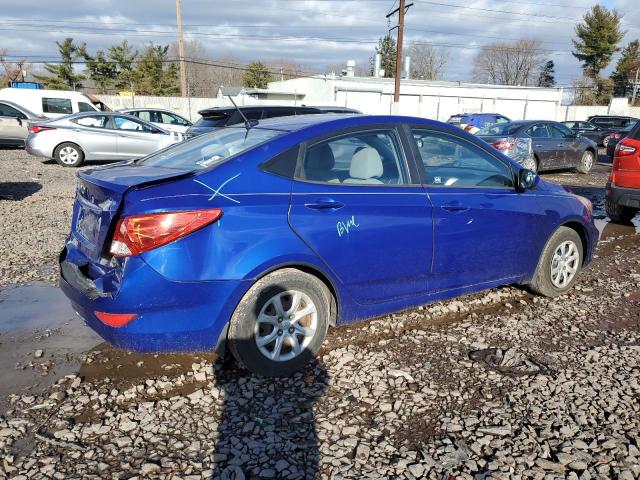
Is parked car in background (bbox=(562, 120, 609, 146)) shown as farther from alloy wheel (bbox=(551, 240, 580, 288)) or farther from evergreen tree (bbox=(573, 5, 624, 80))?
evergreen tree (bbox=(573, 5, 624, 80))

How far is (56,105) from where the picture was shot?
19484 millimetres

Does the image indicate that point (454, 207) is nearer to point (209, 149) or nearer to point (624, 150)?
point (209, 149)

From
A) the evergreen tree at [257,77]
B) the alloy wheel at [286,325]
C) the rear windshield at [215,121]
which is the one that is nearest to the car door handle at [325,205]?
the alloy wheel at [286,325]

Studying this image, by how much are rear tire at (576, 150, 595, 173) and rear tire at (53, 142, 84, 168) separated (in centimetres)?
1368

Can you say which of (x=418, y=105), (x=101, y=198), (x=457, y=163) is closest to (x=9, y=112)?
(x=101, y=198)

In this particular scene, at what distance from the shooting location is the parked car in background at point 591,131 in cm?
2328

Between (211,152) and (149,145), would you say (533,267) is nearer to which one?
(211,152)

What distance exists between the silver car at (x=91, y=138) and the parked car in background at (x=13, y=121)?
351 cm

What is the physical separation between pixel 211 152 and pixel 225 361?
1.44m

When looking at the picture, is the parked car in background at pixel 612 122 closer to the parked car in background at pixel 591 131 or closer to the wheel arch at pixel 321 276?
the parked car in background at pixel 591 131

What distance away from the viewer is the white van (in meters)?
19.3

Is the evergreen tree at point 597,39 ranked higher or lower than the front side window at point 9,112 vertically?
higher

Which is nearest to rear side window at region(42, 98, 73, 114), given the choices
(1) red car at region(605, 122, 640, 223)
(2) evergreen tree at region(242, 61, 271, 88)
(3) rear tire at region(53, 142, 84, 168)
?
(3) rear tire at region(53, 142, 84, 168)

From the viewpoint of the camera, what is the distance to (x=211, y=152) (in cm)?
361
